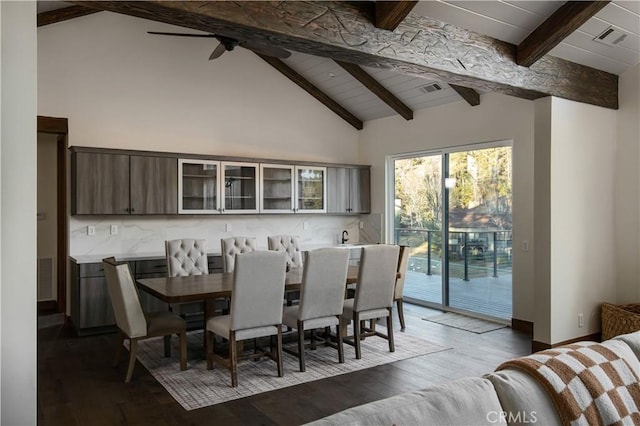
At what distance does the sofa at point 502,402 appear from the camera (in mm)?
1345

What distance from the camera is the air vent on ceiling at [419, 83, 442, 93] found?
6.04 metres

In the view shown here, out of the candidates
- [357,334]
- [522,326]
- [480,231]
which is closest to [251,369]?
[357,334]

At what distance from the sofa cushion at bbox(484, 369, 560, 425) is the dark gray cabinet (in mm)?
5623

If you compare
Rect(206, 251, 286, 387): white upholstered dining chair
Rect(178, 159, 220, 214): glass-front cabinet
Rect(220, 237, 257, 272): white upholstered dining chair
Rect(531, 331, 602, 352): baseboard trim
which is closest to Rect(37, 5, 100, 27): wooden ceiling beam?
Rect(178, 159, 220, 214): glass-front cabinet

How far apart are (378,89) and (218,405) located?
15.4 ft

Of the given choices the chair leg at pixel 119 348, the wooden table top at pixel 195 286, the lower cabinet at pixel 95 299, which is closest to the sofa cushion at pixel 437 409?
the wooden table top at pixel 195 286

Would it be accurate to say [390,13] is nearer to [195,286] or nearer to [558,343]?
[195,286]

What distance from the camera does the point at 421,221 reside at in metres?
6.89

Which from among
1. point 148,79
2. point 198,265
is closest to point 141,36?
point 148,79

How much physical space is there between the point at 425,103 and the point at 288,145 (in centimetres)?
208

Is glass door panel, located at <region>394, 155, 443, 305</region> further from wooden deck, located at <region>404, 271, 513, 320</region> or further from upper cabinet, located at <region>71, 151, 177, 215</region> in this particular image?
upper cabinet, located at <region>71, 151, 177, 215</region>

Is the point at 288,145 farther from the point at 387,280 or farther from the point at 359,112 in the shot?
the point at 387,280

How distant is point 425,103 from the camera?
21.5 feet

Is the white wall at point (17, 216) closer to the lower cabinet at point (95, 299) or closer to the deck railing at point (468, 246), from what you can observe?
the lower cabinet at point (95, 299)
